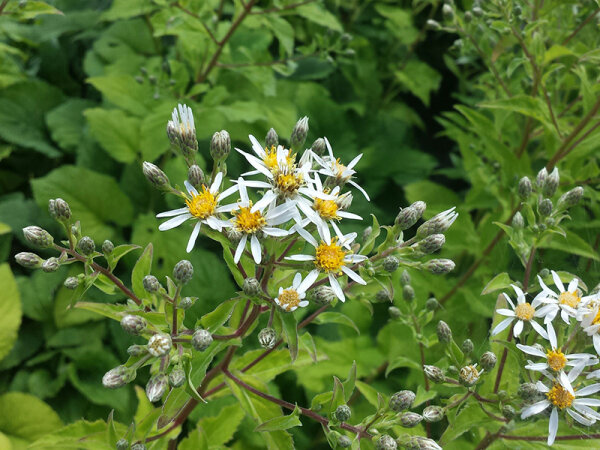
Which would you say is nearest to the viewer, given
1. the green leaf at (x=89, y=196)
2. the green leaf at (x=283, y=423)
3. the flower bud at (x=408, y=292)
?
the green leaf at (x=283, y=423)

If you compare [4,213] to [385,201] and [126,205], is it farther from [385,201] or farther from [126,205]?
[385,201]

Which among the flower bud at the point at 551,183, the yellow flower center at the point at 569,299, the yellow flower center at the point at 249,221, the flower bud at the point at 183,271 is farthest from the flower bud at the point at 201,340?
the flower bud at the point at 551,183

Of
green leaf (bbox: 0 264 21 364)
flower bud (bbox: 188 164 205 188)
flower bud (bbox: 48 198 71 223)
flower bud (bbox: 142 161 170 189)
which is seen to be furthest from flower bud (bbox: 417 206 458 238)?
green leaf (bbox: 0 264 21 364)

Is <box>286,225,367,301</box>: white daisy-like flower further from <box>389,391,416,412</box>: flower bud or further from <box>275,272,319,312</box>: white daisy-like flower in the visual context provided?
<box>389,391,416,412</box>: flower bud

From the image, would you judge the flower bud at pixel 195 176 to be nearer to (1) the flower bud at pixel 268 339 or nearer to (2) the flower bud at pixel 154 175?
(2) the flower bud at pixel 154 175

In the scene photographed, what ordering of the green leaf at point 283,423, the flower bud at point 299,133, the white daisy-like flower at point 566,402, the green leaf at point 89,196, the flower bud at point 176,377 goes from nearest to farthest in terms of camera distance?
1. the flower bud at point 176,377
2. the green leaf at point 283,423
3. the white daisy-like flower at point 566,402
4. the flower bud at point 299,133
5. the green leaf at point 89,196
